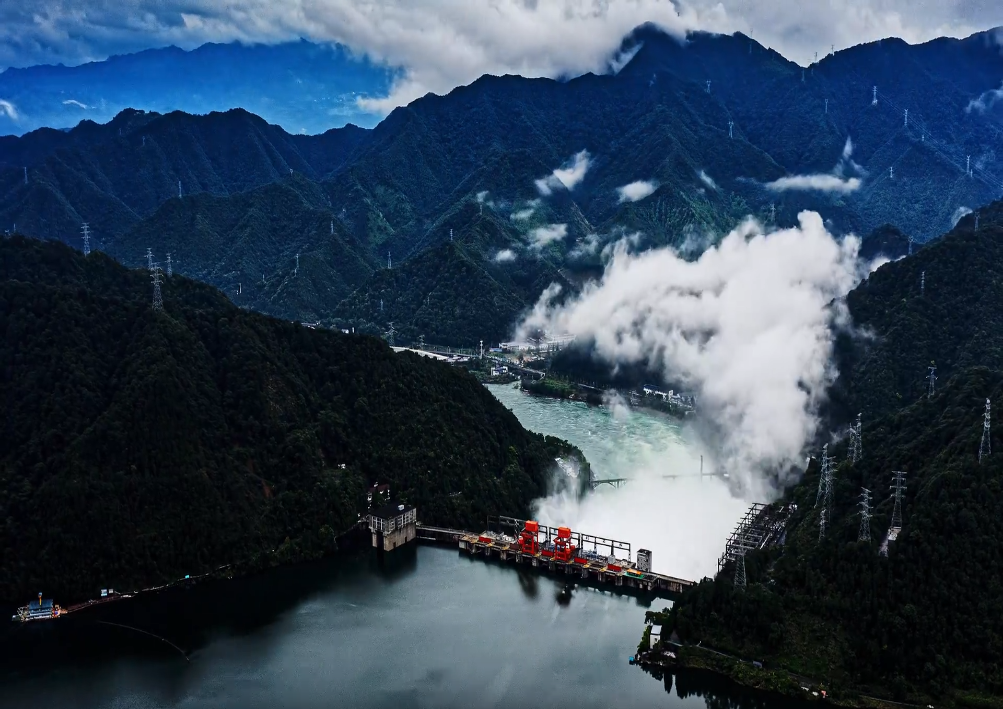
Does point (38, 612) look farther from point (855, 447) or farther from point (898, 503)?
point (855, 447)

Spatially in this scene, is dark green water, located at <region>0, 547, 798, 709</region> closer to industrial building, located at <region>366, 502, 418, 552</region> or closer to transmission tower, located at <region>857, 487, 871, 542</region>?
industrial building, located at <region>366, 502, 418, 552</region>

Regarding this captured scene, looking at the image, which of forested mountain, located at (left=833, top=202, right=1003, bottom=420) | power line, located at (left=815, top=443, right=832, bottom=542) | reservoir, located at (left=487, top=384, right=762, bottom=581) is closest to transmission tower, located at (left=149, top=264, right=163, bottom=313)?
reservoir, located at (left=487, top=384, right=762, bottom=581)

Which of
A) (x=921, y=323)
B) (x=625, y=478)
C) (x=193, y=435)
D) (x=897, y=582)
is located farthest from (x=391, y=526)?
(x=921, y=323)

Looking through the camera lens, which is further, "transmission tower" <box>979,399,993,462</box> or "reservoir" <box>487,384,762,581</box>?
"reservoir" <box>487,384,762,581</box>

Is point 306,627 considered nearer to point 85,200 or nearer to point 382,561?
point 382,561

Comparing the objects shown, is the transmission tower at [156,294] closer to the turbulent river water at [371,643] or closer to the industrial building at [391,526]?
the industrial building at [391,526]

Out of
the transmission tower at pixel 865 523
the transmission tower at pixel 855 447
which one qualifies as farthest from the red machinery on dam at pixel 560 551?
the transmission tower at pixel 855 447

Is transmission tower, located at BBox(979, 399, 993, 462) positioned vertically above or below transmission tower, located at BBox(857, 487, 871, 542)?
above

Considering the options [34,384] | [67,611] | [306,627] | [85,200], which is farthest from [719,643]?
[85,200]
